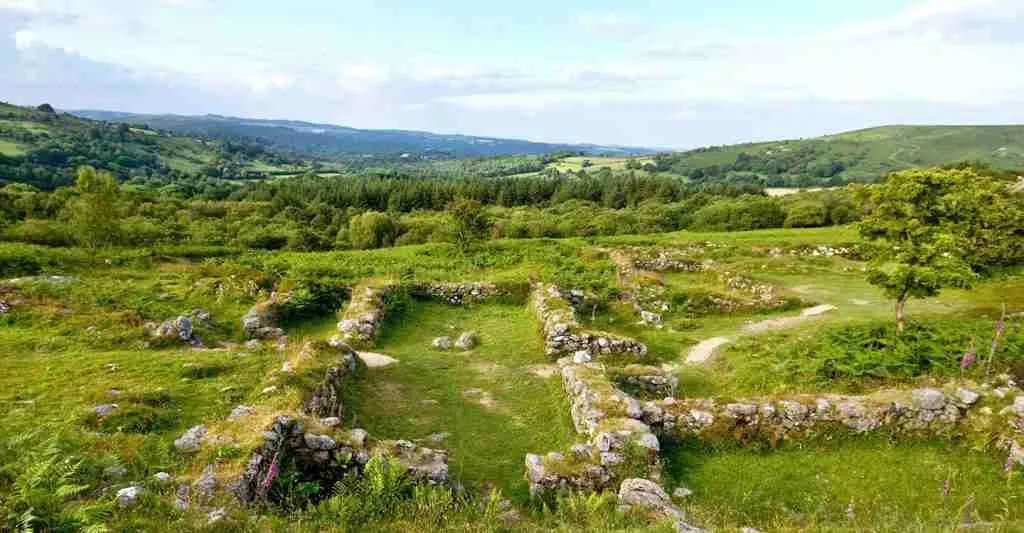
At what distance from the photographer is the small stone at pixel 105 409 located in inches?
485

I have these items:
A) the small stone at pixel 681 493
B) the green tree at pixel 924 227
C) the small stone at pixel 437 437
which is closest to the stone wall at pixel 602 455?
the small stone at pixel 681 493

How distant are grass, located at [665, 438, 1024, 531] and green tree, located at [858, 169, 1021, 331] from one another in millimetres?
5701

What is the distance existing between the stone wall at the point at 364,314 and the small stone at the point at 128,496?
11.9 meters

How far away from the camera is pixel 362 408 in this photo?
15.9 m

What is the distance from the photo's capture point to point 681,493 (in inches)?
467

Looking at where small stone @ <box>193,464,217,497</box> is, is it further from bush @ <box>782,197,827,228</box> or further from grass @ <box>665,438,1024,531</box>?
bush @ <box>782,197,827,228</box>

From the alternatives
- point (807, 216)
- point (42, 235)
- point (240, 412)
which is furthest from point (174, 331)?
point (807, 216)

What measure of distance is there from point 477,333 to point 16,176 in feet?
488

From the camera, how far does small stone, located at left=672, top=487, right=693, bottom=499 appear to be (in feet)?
38.5

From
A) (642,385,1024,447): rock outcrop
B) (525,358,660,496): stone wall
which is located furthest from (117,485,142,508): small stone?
(642,385,1024,447): rock outcrop

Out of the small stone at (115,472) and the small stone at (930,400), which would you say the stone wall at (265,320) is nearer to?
the small stone at (115,472)

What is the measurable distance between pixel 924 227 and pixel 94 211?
42378mm

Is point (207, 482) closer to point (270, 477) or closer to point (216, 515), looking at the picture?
point (270, 477)

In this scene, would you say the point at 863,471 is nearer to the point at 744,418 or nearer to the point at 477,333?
the point at 744,418
